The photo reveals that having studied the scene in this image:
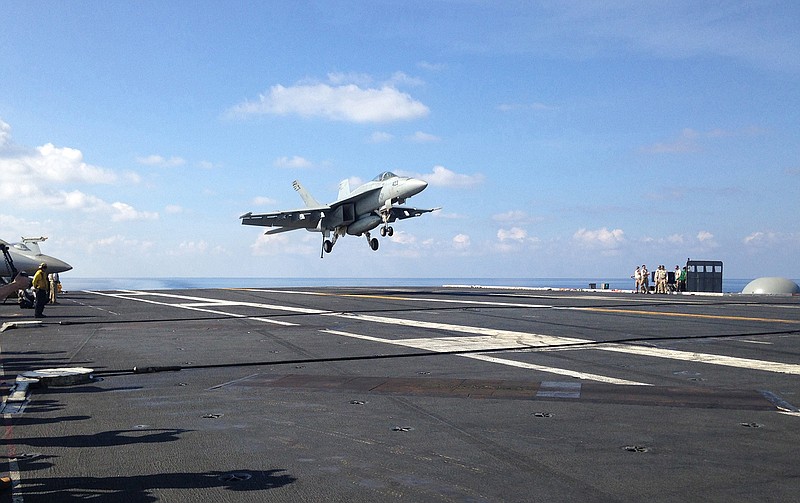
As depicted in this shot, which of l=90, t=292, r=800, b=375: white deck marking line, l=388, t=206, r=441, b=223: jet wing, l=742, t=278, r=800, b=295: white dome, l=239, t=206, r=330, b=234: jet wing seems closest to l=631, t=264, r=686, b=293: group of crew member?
l=742, t=278, r=800, b=295: white dome

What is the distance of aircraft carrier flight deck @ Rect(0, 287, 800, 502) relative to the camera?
15.4ft

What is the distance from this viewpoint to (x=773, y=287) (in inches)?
2108

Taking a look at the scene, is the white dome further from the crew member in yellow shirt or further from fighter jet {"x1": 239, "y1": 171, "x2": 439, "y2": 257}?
the crew member in yellow shirt

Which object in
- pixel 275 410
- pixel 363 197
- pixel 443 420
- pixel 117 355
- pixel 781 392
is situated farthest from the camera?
pixel 363 197

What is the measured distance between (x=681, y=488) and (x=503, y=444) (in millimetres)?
1610

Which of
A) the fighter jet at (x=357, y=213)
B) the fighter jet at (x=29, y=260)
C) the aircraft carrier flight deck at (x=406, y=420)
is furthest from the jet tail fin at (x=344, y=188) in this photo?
the aircraft carrier flight deck at (x=406, y=420)

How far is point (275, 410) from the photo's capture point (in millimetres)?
7453

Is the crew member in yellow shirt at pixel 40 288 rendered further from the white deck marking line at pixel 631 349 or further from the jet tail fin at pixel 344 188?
the jet tail fin at pixel 344 188

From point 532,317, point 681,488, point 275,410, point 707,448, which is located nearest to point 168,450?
point 275,410

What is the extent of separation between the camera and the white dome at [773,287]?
52.7 metres

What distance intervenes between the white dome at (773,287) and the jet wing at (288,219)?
1392 inches

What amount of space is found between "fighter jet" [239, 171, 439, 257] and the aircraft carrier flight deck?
27.5 metres

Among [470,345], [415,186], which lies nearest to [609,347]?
[470,345]

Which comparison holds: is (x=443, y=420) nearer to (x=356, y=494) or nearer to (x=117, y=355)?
(x=356, y=494)
